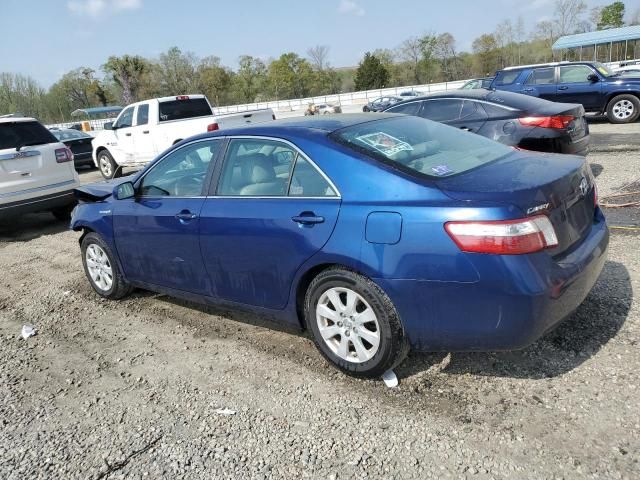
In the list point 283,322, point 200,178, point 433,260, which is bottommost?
point 283,322

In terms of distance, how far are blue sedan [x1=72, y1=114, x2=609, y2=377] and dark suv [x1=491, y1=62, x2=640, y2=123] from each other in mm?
11839

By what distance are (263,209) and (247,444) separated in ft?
4.72

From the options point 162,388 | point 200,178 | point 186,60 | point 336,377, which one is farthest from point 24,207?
point 186,60

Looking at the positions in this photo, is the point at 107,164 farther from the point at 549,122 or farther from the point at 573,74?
the point at 573,74

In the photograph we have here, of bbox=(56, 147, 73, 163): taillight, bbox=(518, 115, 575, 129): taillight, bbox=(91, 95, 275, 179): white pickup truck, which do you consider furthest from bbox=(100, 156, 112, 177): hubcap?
bbox=(518, 115, 575, 129): taillight

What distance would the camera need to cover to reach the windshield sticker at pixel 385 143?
10.9 feet

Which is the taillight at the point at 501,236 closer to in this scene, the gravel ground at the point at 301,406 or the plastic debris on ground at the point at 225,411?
the gravel ground at the point at 301,406

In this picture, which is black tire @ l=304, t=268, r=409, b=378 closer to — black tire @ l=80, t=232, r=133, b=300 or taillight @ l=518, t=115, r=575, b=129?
black tire @ l=80, t=232, r=133, b=300

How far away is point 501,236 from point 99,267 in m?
3.94

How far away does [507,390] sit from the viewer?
3070 millimetres

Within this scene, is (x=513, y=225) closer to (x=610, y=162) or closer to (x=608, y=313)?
(x=608, y=313)

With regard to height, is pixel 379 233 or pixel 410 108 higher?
pixel 410 108

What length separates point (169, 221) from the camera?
4.12 meters

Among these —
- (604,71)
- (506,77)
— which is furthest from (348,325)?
(604,71)
